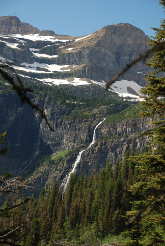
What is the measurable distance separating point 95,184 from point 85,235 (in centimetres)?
4062

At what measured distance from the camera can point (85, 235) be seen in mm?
90188

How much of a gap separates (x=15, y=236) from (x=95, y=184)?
12717 cm

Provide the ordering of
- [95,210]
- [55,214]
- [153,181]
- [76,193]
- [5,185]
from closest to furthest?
[5,185]
[153,181]
[95,210]
[55,214]
[76,193]

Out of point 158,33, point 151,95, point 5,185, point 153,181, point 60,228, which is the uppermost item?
point 158,33

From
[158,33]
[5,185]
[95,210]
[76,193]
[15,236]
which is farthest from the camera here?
[76,193]

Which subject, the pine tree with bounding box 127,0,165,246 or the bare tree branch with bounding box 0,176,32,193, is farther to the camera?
the pine tree with bounding box 127,0,165,246

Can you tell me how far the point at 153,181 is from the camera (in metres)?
14.0

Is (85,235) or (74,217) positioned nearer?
(85,235)

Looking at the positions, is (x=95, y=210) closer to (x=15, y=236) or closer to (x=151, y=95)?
(x=151, y=95)

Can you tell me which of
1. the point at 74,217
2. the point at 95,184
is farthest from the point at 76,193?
the point at 74,217

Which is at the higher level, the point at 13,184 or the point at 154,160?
the point at 13,184

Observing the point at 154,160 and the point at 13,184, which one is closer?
the point at 13,184

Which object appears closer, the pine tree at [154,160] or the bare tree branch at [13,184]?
the bare tree branch at [13,184]

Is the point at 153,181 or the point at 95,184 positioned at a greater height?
the point at 153,181
